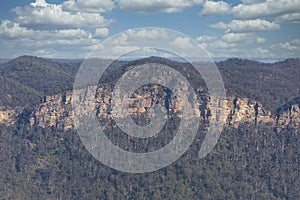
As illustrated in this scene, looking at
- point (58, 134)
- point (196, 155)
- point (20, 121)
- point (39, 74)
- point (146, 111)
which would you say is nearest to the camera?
point (196, 155)

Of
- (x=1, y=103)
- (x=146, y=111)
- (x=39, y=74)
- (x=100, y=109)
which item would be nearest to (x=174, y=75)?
(x=146, y=111)

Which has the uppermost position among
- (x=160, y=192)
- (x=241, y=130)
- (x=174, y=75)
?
(x=174, y=75)

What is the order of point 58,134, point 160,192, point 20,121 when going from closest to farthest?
point 160,192
point 58,134
point 20,121

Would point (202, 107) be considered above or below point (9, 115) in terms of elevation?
above

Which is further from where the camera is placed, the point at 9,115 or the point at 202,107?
the point at 9,115

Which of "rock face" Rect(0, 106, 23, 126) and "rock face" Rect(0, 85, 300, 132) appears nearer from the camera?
"rock face" Rect(0, 85, 300, 132)

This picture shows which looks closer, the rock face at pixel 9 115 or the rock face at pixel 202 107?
the rock face at pixel 202 107

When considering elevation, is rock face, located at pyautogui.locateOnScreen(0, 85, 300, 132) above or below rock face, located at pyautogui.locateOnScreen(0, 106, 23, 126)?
above

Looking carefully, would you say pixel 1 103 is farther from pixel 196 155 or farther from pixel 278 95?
pixel 278 95

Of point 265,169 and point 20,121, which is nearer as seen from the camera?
point 265,169

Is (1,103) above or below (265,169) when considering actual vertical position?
above

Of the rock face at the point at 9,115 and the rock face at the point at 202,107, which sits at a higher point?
the rock face at the point at 202,107
